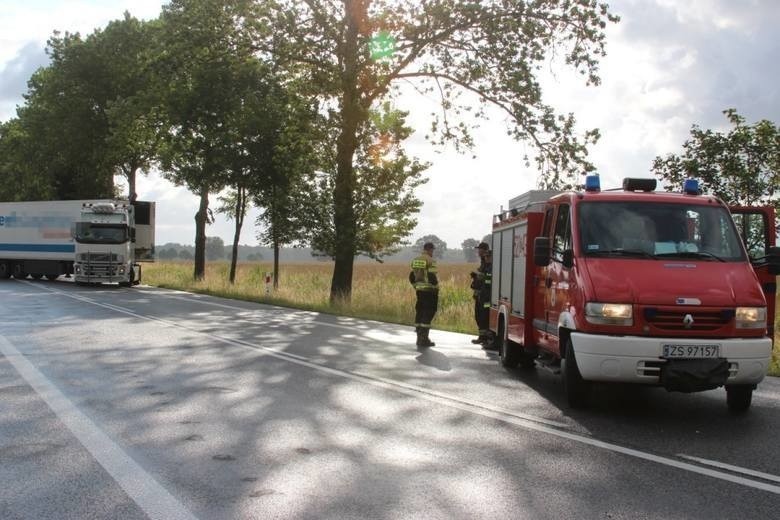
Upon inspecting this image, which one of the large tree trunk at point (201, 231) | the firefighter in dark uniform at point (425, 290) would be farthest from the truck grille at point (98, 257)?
the firefighter in dark uniform at point (425, 290)

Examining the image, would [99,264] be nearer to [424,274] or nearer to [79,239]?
[79,239]

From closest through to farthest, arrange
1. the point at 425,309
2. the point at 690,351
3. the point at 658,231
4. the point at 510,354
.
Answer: the point at 690,351 → the point at 658,231 → the point at 510,354 → the point at 425,309

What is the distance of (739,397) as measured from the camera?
24.8ft

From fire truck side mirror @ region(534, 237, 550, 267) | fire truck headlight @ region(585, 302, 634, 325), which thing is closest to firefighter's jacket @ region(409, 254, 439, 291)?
fire truck side mirror @ region(534, 237, 550, 267)

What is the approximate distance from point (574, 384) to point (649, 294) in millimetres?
1135

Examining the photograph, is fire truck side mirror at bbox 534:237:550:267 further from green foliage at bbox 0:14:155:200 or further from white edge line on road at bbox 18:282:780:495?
green foliage at bbox 0:14:155:200

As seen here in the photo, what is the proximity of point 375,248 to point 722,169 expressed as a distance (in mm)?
12407

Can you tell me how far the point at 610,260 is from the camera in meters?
7.55

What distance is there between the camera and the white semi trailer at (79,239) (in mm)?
31641

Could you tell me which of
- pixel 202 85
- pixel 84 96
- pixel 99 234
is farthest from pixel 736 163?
pixel 84 96

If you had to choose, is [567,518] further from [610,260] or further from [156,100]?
[156,100]

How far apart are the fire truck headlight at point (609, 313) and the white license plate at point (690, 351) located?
400mm

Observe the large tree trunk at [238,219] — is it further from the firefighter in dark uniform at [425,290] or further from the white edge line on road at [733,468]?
the white edge line on road at [733,468]

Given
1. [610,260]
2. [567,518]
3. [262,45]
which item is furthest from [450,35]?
[567,518]
